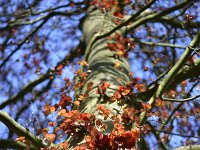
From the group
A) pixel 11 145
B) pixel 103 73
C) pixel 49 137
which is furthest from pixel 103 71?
pixel 11 145

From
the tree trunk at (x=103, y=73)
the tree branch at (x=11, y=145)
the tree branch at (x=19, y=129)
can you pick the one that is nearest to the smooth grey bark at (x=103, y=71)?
the tree trunk at (x=103, y=73)

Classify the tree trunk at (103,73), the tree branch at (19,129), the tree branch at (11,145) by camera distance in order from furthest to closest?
the tree trunk at (103,73) → the tree branch at (11,145) → the tree branch at (19,129)

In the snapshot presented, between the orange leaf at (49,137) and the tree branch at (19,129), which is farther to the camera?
the orange leaf at (49,137)

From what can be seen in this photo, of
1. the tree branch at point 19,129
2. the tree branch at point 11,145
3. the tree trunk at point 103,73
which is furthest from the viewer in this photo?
the tree trunk at point 103,73

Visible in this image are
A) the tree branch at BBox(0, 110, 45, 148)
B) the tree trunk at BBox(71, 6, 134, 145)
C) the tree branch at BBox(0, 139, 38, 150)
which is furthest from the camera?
the tree trunk at BBox(71, 6, 134, 145)

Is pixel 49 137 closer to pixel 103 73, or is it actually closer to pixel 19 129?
pixel 19 129

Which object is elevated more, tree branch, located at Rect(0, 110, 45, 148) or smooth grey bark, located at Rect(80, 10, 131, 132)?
smooth grey bark, located at Rect(80, 10, 131, 132)

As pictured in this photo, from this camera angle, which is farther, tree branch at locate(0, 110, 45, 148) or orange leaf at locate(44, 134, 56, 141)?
orange leaf at locate(44, 134, 56, 141)

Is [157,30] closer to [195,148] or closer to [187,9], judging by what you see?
[187,9]

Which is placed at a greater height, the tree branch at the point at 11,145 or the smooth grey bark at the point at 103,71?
the smooth grey bark at the point at 103,71

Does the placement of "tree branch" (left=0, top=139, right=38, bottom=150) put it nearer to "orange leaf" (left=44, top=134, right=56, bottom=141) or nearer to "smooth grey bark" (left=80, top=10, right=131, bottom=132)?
"orange leaf" (left=44, top=134, right=56, bottom=141)

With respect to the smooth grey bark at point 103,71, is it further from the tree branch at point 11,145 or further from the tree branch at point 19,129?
the tree branch at point 11,145

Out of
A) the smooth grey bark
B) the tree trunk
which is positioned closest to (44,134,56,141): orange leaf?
the tree trunk

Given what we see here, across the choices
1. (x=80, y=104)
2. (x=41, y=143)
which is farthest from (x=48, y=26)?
(x=41, y=143)
